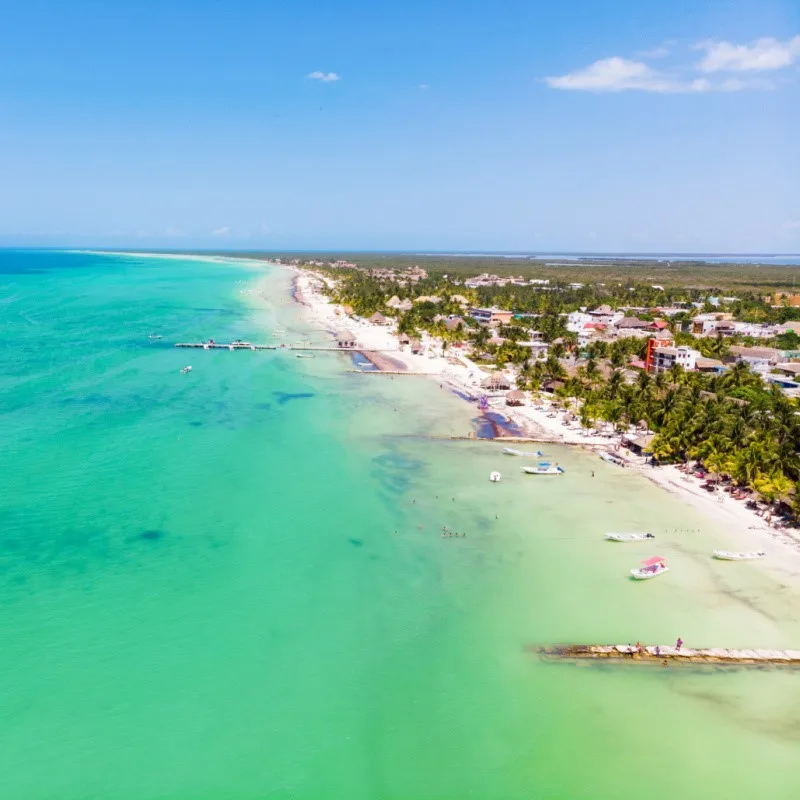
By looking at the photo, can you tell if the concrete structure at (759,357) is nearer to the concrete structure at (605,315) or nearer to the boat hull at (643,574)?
the concrete structure at (605,315)

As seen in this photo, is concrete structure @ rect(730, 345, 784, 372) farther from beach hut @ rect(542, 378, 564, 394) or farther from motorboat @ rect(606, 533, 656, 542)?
motorboat @ rect(606, 533, 656, 542)

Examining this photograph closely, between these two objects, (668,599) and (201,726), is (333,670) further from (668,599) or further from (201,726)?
(668,599)

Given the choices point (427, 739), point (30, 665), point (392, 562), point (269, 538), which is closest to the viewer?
point (427, 739)

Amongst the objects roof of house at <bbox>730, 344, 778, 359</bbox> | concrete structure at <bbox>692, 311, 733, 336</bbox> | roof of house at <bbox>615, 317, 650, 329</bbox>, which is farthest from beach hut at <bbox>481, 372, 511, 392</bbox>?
concrete structure at <bbox>692, 311, 733, 336</bbox>

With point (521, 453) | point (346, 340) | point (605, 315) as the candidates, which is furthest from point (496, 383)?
point (605, 315)

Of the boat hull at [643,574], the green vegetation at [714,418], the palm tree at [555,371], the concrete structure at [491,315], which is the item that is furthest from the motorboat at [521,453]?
the concrete structure at [491,315]

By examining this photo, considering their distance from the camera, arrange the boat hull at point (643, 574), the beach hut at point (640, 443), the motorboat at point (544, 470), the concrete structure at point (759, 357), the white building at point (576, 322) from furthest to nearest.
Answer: the white building at point (576, 322), the concrete structure at point (759, 357), the beach hut at point (640, 443), the motorboat at point (544, 470), the boat hull at point (643, 574)

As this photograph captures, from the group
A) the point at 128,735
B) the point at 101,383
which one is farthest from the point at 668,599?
the point at 101,383
